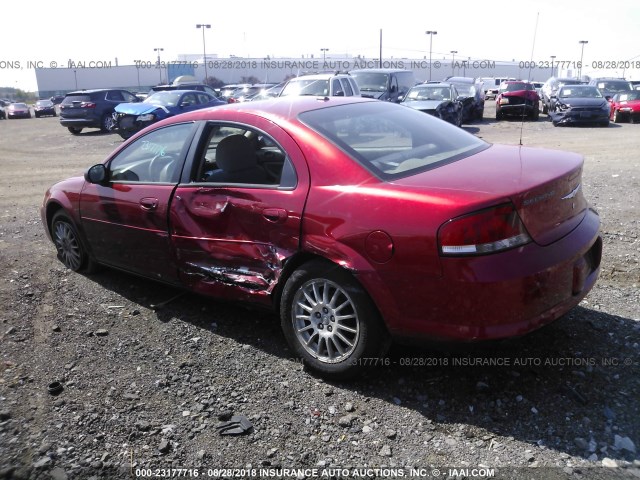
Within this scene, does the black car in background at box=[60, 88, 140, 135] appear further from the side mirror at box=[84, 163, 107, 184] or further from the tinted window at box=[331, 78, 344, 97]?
the side mirror at box=[84, 163, 107, 184]

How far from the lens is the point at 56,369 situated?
3.73 meters

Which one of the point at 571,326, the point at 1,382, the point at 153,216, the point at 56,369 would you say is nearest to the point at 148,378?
the point at 56,369

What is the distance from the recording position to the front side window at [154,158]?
428 centimetres

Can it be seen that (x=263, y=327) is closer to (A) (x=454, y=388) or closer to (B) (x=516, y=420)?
(A) (x=454, y=388)

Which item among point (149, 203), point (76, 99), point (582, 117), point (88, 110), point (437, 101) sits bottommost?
point (582, 117)

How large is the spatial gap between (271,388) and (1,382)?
1.72 m

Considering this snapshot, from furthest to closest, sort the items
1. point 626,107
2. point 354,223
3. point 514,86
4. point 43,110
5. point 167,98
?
point 43,110 < point 514,86 < point 626,107 < point 167,98 < point 354,223

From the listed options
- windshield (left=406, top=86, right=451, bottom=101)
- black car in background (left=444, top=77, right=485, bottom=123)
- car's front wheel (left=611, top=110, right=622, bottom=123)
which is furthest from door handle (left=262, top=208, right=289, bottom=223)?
car's front wheel (left=611, top=110, right=622, bottom=123)

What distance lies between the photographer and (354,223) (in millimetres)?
3129

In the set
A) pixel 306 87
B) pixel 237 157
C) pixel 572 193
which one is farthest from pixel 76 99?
pixel 572 193

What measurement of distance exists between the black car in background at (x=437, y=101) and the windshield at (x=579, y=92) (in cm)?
555

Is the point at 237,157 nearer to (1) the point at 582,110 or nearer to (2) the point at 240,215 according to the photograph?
(2) the point at 240,215

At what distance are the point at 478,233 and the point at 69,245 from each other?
4.10 metres

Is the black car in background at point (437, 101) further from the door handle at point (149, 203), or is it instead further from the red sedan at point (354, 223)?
the door handle at point (149, 203)
